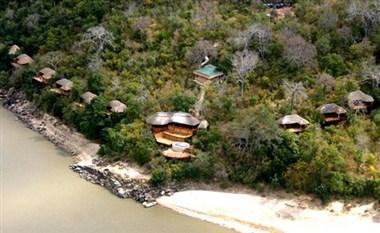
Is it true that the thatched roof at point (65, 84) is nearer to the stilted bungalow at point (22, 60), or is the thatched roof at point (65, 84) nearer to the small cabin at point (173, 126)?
the stilted bungalow at point (22, 60)

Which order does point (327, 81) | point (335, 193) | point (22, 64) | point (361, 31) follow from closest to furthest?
point (335, 193) → point (327, 81) → point (361, 31) → point (22, 64)

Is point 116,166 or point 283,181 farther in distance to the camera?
point 116,166

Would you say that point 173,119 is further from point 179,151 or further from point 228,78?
point 228,78

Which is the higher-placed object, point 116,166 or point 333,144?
point 333,144

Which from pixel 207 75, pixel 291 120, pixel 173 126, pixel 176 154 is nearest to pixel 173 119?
pixel 173 126

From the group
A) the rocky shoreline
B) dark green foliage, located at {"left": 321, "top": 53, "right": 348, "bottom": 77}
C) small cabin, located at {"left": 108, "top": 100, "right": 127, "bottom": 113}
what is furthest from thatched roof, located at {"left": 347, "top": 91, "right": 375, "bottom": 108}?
small cabin, located at {"left": 108, "top": 100, "right": 127, "bottom": 113}

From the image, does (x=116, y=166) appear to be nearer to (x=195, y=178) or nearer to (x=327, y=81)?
(x=195, y=178)

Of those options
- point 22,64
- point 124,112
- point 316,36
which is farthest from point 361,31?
point 22,64
